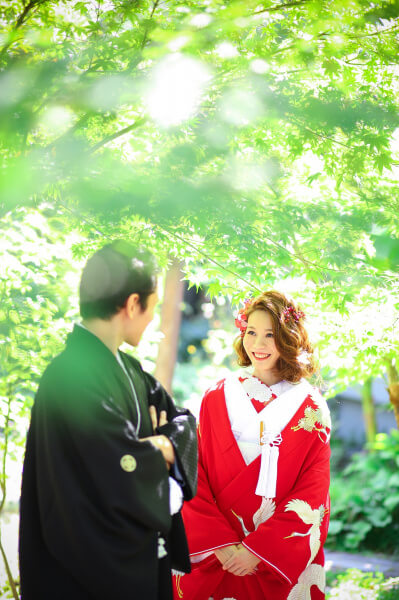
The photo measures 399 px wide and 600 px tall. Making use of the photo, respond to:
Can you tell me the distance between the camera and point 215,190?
10.7 feet

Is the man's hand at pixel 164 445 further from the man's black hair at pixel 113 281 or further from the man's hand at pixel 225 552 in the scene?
the man's hand at pixel 225 552

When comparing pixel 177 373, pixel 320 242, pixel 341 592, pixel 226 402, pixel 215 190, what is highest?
pixel 215 190

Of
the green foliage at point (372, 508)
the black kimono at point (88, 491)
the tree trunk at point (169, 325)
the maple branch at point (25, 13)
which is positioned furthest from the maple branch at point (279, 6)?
the green foliage at point (372, 508)

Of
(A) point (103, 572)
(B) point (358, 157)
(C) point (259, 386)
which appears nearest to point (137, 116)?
(B) point (358, 157)

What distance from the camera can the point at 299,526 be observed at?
3.12 m

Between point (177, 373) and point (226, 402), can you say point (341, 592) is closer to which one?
point (226, 402)

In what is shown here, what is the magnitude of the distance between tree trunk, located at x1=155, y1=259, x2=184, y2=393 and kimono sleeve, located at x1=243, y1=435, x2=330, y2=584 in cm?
496

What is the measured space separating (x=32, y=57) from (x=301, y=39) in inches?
56.7

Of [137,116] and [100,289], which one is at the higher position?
[137,116]

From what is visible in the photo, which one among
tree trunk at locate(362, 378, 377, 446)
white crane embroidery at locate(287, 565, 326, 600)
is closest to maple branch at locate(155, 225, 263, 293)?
white crane embroidery at locate(287, 565, 326, 600)

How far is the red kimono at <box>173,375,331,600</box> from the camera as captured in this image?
3.10 m

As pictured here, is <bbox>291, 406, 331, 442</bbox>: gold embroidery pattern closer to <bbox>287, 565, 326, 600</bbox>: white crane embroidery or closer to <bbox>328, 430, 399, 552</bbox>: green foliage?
<bbox>287, 565, 326, 600</bbox>: white crane embroidery

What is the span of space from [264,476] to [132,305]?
1329mm

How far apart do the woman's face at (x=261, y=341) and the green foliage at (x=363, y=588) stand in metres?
2.67
